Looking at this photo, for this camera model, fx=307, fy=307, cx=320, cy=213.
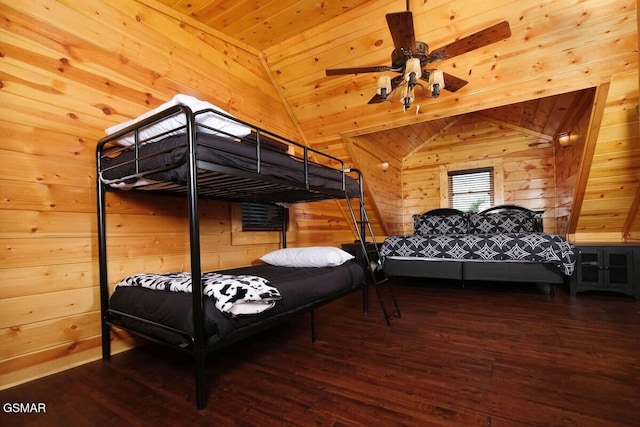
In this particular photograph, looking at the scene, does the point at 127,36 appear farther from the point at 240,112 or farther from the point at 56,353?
the point at 56,353

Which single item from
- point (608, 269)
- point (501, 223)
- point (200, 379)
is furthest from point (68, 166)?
point (501, 223)

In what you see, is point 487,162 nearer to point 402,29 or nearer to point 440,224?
point 440,224

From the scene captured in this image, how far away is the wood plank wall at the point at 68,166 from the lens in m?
1.55

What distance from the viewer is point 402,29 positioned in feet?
5.69

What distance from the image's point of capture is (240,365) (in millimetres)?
1689

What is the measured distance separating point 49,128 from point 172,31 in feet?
3.80

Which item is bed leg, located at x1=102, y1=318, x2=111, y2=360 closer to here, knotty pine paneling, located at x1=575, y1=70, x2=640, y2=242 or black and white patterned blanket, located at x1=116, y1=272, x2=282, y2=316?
black and white patterned blanket, located at x1=116, y1=272, x2=282, y2=316

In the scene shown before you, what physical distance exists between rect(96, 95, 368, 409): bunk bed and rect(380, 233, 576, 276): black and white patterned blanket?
2094 millimetres

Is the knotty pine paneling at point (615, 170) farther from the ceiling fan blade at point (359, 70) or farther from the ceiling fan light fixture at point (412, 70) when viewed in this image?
the ceiling fan blade at point (359, 70)

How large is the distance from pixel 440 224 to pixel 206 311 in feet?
13.5

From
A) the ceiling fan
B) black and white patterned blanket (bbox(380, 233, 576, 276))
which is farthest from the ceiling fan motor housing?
black and white patterned blanket (bbox(380, 233, 576, 276))

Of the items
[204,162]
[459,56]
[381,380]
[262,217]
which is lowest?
[381,380]

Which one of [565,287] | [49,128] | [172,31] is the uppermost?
[172,31]

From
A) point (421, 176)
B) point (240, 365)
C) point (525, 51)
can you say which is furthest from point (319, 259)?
point (421, 176)
